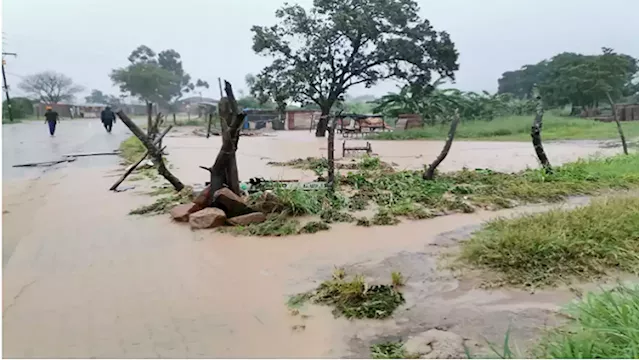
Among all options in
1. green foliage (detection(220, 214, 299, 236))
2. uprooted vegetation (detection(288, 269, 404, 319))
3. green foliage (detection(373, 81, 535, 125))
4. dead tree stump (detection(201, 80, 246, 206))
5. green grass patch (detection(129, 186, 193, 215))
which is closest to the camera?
uprooted vegetation (detection(288, 269, 404, 319))

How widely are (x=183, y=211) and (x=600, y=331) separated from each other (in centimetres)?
362

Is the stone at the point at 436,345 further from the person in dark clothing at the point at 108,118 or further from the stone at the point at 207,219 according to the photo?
the person in dark clothing at the point at 108,118

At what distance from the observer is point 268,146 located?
12805 millimetres

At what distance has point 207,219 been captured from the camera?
14.0ft

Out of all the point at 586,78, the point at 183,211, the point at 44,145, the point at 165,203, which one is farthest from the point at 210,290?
the point at 586,78

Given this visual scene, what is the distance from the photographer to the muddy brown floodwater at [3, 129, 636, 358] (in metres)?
2.24

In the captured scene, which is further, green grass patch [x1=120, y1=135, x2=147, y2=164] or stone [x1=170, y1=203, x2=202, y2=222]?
green grass patch [x1=120, y1=135, x2=147, y2=164]

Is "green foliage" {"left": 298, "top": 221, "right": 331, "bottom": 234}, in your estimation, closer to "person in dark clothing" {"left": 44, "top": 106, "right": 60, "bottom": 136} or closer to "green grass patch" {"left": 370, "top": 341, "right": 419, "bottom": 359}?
"green grass patch" {"left": 370, "top": 341, "right": 419, "bottom": 359}

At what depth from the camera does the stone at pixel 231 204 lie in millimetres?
4379

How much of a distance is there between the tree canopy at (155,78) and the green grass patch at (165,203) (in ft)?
50.6

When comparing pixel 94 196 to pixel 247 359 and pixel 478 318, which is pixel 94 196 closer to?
pixel 247 359

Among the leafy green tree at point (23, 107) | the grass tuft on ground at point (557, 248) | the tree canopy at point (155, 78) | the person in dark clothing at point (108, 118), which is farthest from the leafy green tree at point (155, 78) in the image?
the grass tuft on ground at point (557, 248)

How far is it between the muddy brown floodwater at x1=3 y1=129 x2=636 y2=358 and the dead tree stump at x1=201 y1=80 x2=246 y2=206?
0.60m

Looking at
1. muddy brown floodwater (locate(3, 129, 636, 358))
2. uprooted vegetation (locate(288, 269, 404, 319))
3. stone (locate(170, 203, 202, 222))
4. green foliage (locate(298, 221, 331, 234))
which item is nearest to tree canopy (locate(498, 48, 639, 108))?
green foliage (locate(298, 221, 331, 234))
